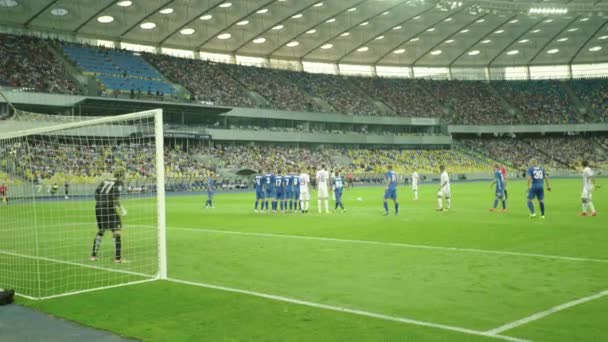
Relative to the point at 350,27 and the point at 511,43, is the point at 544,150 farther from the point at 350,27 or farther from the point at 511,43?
the point at 350,27

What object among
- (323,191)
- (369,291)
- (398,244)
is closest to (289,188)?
(323,191)

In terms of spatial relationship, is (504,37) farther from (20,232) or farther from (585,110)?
(20,232)

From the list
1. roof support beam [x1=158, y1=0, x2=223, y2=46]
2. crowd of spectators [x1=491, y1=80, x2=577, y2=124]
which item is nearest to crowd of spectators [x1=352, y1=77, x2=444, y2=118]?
crowd of spectators [x1=491, y1=80, x2=577, y2=124]

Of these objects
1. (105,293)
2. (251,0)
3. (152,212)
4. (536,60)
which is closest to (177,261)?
(105,293)

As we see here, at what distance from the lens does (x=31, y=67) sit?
167 feet

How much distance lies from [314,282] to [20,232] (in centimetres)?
1391

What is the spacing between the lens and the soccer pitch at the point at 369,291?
6.17m

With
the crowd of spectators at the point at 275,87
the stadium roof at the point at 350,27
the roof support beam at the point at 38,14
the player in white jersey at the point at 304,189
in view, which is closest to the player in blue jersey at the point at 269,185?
the player in white jersey at the point at 304,189

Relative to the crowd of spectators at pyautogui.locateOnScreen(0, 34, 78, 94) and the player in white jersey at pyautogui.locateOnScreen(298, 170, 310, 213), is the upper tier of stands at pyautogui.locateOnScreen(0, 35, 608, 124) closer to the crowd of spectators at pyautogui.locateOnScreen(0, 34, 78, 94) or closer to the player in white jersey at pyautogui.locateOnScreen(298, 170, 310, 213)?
the crowd of spectators at pyautogui.locateOnScreen(0, 34, 78, 94)

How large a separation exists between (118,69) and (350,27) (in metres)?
25.1

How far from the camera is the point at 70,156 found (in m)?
26.9

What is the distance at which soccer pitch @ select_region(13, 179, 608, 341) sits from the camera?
617cm

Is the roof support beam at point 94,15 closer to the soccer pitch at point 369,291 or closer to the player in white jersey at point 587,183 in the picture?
the soccer pitch at point 369,291

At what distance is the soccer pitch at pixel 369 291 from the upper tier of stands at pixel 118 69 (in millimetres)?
42844
